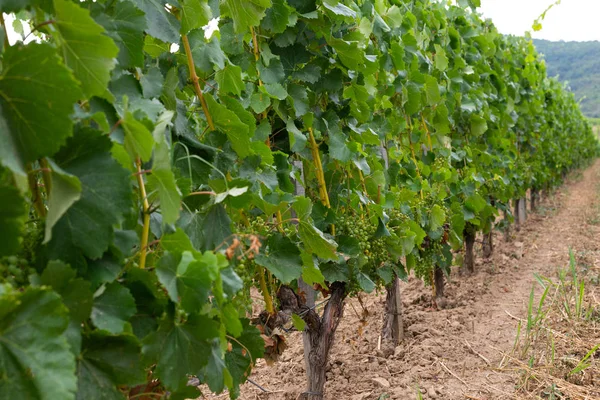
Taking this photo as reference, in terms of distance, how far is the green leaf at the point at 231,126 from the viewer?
6.22 feet

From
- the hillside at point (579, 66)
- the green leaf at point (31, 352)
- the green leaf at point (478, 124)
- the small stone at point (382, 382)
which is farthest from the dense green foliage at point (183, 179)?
the hillside at point (579, 66)

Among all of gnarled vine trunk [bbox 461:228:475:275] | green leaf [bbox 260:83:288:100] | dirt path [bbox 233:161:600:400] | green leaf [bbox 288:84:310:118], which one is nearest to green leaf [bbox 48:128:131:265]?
green leaf [bbox 260:83:288:100]

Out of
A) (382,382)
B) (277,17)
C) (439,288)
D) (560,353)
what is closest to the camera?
(277,17)

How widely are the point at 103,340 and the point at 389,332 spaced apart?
353 cm

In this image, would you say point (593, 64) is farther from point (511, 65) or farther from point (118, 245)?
point (118, 245)

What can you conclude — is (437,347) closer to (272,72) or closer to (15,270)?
(272,72)

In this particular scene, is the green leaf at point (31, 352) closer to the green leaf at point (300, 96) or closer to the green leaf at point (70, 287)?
the green leaf at point (70, 287)

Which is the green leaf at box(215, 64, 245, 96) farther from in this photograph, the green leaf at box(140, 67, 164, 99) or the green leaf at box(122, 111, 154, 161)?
the green leaf at box(122, 111, 154, 161)

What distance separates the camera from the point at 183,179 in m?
1.39

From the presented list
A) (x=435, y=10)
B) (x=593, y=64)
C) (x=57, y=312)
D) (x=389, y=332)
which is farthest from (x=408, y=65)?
(x=593, y=64)

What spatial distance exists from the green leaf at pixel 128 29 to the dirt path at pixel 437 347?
243 centimetres

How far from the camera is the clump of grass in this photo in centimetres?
322

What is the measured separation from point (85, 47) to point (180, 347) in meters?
0.60

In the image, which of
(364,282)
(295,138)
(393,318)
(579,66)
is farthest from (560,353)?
(579,66)
